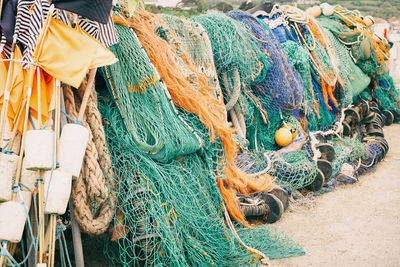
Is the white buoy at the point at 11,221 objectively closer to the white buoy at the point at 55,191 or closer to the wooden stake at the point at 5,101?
the white buoy at the point at 55,191

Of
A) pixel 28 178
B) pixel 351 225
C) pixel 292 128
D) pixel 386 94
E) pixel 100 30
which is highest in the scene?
pixel 100 30

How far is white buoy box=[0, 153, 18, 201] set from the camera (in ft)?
8.36

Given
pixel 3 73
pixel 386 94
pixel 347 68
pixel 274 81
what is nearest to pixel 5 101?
pixel 3 73

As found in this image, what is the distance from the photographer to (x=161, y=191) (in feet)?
11.0

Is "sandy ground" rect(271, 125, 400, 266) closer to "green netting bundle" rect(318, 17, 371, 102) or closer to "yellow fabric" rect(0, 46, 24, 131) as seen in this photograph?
"green netting bundle" rect(318, 17, 371, 102)

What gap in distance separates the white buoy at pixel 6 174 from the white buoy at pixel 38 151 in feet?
0.36

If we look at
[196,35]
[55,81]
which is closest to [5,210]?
[55,81]

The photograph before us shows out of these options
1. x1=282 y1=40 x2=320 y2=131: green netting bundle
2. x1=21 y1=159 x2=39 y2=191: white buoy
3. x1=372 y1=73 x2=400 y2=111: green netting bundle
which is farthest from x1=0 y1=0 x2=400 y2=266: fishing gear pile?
x1=372 y1=73 x2=400 y2=111: green netting bundle

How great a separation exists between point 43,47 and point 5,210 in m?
1.02

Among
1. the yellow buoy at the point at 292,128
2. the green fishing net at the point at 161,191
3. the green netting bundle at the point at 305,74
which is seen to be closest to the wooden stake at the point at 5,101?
the green fishing net at the point at 161,191

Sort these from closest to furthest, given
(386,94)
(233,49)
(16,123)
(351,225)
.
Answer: (16,123) → (351,225) → (233,49) → (386,94)

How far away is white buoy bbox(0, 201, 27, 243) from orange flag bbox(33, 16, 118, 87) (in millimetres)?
805

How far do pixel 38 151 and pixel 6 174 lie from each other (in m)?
0.23

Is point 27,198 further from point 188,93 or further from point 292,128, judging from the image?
point 292,128
